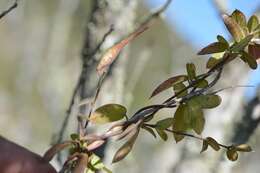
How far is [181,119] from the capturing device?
0.58m

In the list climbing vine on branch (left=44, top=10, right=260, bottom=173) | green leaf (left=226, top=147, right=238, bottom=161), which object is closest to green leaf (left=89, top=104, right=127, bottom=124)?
climbing vine on branch (left=44, top=10, right=260, bottom=173)

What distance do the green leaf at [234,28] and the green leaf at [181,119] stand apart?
2.9 inches

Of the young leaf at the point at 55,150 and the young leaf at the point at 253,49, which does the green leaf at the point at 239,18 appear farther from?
the young leaf at the point at 55,150

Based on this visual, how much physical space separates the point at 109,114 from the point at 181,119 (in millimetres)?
62

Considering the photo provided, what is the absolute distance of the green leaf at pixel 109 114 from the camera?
0.57 m

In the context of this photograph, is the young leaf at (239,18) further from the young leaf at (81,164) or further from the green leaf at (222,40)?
the young leaf at (81,164)

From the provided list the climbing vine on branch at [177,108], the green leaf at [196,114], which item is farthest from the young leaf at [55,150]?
the green leaf at [196,114]

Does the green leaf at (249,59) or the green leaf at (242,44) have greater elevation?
the green leaf at (242,44)

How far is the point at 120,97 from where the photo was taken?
1465mm

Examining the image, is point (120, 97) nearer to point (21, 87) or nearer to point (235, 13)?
point (235, 13)

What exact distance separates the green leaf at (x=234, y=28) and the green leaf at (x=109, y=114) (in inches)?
4.5

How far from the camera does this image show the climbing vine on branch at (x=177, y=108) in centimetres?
56

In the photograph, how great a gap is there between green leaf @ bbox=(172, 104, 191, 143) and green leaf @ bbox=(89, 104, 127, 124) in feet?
0.15

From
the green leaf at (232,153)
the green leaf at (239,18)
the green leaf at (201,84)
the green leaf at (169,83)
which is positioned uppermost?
the green leaf at (239,18)
